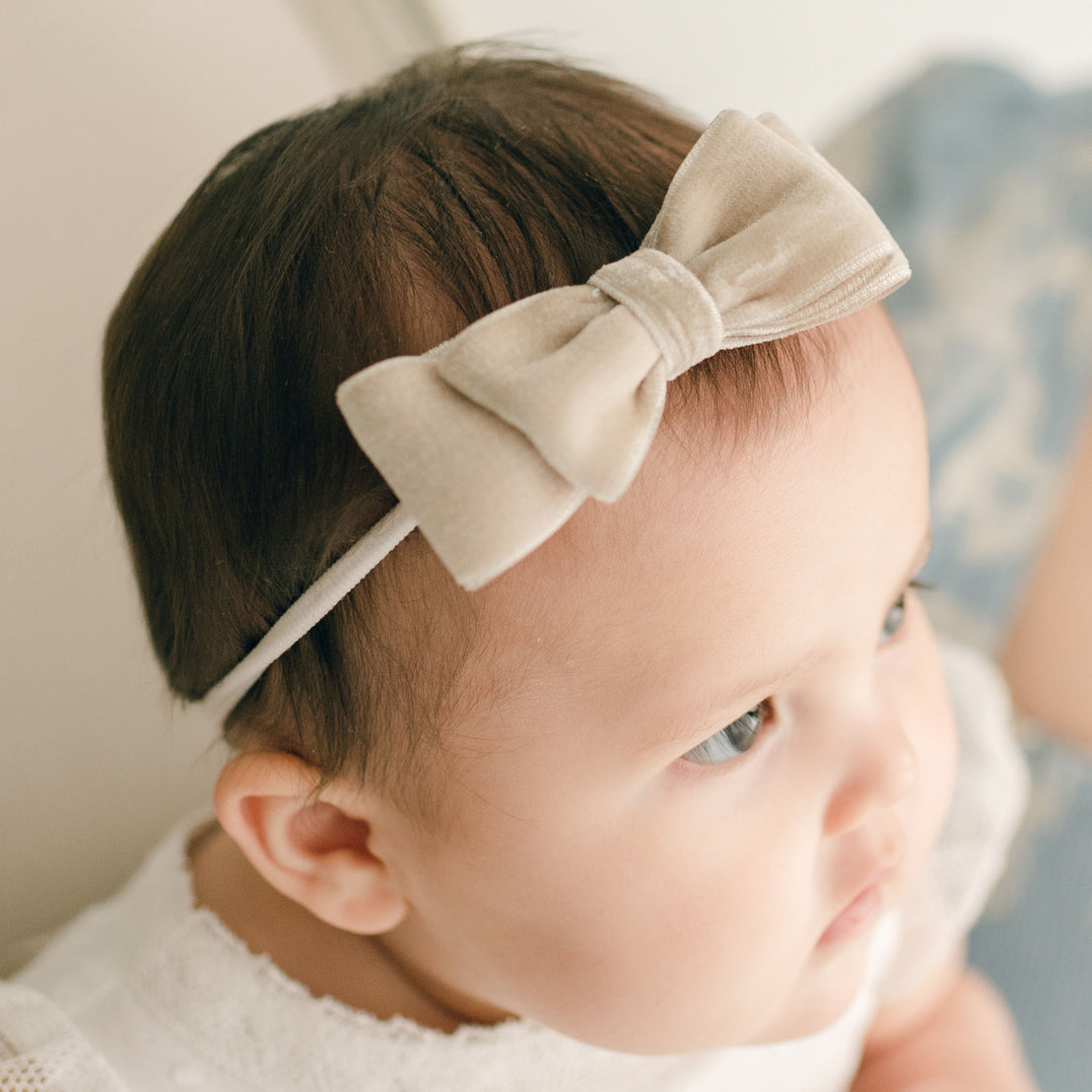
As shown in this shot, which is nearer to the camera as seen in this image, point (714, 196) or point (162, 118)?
point (714, 196)

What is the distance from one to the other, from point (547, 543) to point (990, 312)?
92 cm

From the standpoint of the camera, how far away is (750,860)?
65 cm

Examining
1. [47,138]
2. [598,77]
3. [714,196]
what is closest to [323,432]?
[714,196]

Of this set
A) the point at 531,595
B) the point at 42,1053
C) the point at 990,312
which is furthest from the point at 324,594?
the point at 990,312

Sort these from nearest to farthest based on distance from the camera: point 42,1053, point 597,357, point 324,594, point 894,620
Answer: point 597,357 < point 324,594 < point 42,1053 < point 894,620

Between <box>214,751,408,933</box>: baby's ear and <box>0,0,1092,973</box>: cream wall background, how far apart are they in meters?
0.14

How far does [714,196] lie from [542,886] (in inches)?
16.2

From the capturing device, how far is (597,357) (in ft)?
1.55

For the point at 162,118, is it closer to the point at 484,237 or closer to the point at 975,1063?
the point at 484,237

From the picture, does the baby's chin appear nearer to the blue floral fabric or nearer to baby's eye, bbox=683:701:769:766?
baby's eye, bbox=683:701:769:766

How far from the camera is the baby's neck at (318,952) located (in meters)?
0.83

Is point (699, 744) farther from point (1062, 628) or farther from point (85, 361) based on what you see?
point (1062, 628)

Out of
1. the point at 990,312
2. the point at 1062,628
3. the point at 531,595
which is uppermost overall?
the point at 531,595

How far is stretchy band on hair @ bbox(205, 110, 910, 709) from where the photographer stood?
47 cm
